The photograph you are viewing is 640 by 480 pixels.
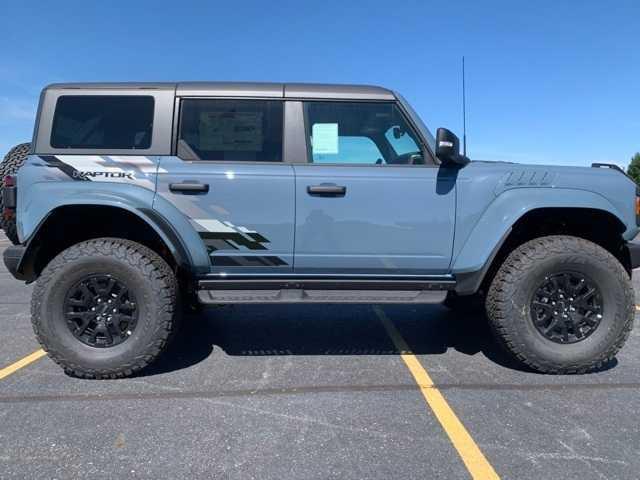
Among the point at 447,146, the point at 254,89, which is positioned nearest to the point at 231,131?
the point at 254,89

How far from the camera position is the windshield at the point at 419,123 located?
3620mm

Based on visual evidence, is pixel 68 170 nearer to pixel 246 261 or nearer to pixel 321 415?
pixel 246 261

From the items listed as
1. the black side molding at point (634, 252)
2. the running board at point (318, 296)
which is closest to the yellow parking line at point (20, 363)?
the running board at point (318, 296)

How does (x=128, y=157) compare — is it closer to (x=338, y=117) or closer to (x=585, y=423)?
(x=338, y=117)

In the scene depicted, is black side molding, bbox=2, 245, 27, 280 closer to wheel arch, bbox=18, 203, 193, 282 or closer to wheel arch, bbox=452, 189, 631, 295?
wheel arch, bbox=18, 203, 193, 282

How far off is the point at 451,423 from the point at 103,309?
244 cm

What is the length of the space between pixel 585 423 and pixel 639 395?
679mm

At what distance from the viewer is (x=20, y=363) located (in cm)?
371

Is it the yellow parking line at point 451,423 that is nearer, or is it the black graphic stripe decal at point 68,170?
the yellow parking line at point 451,423

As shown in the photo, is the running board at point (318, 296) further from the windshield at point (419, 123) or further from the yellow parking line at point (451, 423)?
the windshield at point (419, 123)

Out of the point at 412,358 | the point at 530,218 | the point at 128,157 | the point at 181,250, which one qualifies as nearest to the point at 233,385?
the point at 181,250

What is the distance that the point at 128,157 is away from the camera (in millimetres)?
3408

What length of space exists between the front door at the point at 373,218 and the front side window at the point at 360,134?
9cm

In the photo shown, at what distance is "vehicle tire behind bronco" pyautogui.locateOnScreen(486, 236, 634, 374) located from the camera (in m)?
3.41
